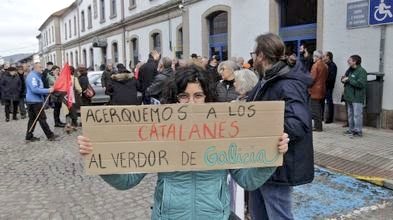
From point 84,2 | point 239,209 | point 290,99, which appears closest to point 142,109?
point 290,99

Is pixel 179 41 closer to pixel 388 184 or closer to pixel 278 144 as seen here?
pixel 388 184

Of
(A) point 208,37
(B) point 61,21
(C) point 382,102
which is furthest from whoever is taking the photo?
(B) point 61,21

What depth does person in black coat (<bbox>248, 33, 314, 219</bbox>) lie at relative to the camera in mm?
2613

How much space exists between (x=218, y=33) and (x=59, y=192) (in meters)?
11.6

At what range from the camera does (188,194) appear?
79.6 inches

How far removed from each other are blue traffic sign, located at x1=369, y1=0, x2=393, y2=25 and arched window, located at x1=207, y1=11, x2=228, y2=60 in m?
7.07

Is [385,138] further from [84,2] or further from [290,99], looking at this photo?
[84,2]

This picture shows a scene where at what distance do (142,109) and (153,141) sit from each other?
0.16 meters

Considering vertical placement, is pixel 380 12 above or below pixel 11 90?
above

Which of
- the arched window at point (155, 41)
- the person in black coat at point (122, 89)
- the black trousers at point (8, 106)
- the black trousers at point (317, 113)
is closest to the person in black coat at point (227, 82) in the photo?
the person in black coat at point (122, 89)

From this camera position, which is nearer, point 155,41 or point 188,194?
point 188,194

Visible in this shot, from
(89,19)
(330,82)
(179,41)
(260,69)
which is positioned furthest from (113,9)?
(260,69)

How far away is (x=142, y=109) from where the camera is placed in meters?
1.99

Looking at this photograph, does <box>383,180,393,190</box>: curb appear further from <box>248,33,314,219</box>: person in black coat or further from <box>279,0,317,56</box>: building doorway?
<box>279,0,317,56</box>: building doorway
